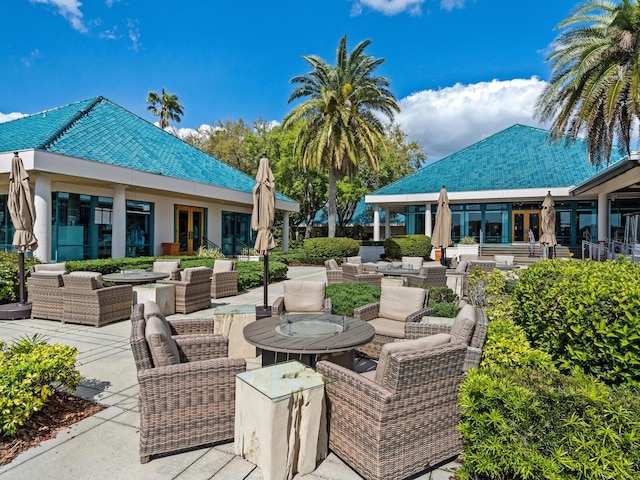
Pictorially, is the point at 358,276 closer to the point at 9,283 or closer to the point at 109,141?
the point at 9,283

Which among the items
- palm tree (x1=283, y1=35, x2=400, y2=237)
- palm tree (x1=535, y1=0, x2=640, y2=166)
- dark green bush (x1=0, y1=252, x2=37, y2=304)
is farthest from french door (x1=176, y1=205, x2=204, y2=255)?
palm tree (x1=535, y1=0, x2=640, y2=166)

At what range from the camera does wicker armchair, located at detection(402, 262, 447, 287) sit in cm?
887

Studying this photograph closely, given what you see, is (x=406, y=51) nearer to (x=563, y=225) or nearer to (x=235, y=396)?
(x=563, y=225)

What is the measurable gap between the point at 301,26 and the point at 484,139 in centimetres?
1830

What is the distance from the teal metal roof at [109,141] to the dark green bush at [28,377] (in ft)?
34.9

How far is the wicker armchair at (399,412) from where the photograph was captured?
8.40ft

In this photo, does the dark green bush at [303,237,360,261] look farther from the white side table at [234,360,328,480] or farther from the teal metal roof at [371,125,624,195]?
the white side table at [234,360,328,480]

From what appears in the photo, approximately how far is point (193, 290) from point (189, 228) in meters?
12.4

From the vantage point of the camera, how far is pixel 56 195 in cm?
1387

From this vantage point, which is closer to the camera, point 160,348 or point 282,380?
point 282,380

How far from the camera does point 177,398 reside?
2.89m

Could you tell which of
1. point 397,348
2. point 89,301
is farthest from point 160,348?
point 89,301

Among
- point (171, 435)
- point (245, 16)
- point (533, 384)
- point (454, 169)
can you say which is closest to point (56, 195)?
point (245, 16)

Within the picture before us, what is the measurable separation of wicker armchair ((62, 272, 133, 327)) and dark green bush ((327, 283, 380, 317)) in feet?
13.5
